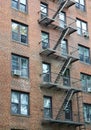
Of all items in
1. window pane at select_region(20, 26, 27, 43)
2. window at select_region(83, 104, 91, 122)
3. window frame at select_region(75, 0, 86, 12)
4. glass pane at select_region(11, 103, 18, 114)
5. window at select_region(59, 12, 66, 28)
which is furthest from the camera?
window frame at select_region(75, 0, 86, 12)

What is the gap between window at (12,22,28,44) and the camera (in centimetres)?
3089

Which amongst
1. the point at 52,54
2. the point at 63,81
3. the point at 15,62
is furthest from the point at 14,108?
the point at 52,54

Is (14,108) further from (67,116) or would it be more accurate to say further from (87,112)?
(87,112)

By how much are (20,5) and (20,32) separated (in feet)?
9.76

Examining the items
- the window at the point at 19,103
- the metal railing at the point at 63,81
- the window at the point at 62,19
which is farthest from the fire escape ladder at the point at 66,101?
the window at the point at 62,19

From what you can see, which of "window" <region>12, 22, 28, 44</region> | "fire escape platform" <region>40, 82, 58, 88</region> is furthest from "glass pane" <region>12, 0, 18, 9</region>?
"fire escape platform" <region>40, 82, 58, 88</region>

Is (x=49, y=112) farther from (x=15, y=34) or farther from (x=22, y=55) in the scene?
(x=15, y=34)

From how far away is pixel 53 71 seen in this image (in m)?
32.6

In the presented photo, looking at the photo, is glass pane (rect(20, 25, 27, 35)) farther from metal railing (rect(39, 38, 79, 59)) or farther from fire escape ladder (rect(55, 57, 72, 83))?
fire escape ladder (rect(55, 57, 72, 83))

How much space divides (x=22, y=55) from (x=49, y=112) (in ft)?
19.3

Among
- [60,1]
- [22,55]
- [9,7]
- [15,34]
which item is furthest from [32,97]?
[60,1]

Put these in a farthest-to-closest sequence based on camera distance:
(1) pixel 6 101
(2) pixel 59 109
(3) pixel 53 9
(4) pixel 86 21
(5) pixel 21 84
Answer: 1. (4) pixel 86 21
2. (3) pixel 53 9
3. (2) pixel 59 109
4. (5) pixel 21 84
5. (1) pixel 6 101

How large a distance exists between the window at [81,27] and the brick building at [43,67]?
16 centimetres

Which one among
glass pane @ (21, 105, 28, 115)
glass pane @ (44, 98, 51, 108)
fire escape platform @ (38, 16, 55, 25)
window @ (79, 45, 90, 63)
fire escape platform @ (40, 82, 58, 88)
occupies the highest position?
fire escape platform @ (38, 16, 55, 25)
